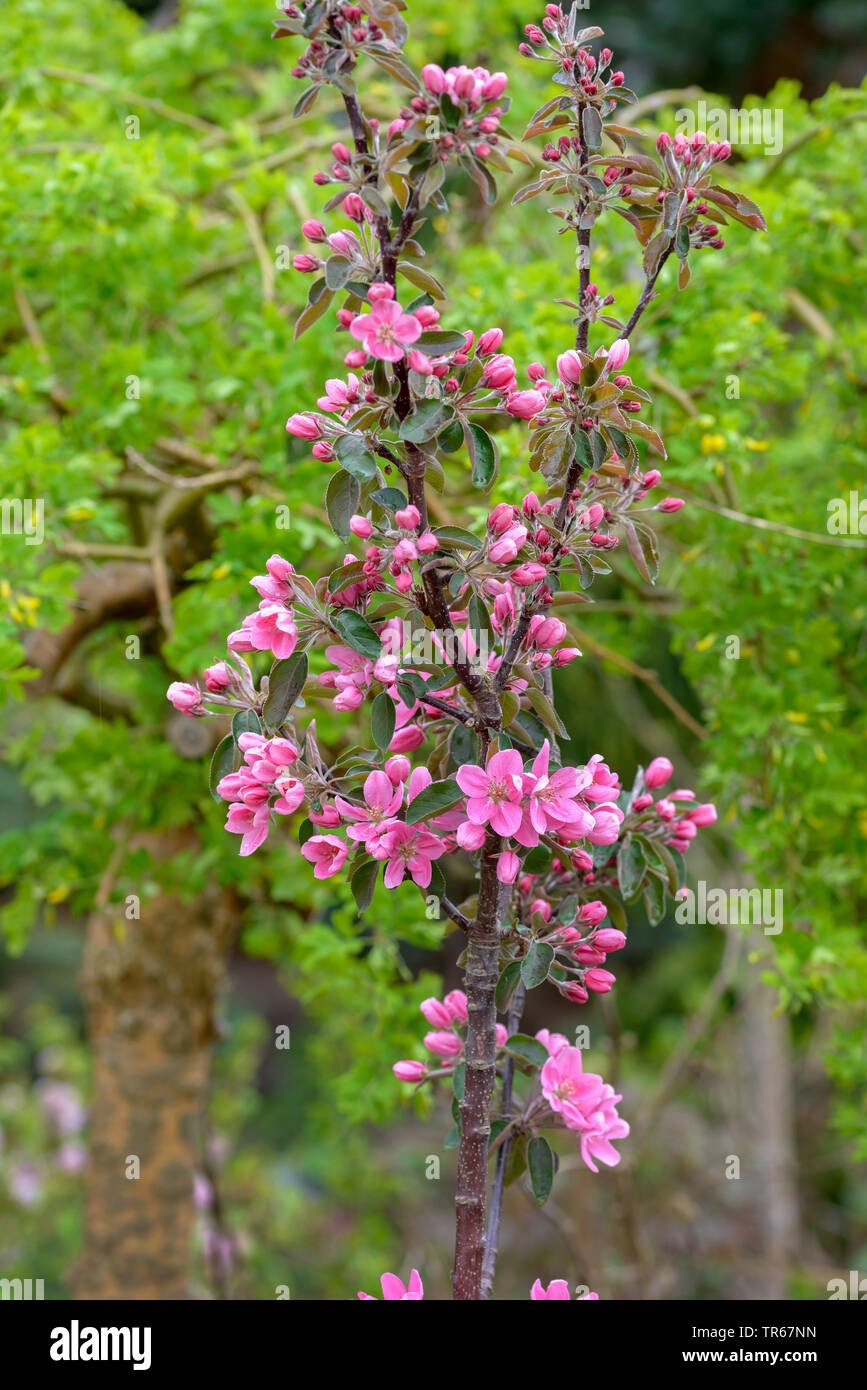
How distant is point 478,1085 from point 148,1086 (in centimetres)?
131

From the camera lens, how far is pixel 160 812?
178cm

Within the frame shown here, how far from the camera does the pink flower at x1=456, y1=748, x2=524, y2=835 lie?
2.90ft

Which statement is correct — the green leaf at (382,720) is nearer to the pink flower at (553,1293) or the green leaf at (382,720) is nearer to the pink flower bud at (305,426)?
the pink flower bud at (305,426)

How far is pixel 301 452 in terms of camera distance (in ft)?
5.24

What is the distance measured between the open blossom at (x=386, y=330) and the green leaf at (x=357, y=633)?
0.20m

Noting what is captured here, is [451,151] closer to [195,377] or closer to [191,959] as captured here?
[195,377]

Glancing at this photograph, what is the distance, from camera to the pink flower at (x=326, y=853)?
94cm

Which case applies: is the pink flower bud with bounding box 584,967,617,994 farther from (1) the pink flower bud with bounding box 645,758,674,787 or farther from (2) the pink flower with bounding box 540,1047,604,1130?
(1) the pink flower bud with bounding box 645,758,674,787
